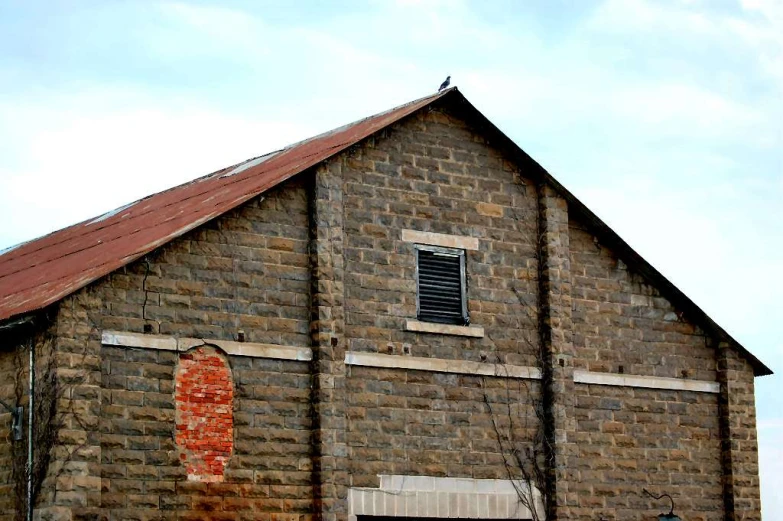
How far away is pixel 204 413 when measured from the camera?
70.1ft

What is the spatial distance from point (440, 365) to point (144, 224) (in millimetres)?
4977

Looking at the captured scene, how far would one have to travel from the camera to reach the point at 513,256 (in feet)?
82.0

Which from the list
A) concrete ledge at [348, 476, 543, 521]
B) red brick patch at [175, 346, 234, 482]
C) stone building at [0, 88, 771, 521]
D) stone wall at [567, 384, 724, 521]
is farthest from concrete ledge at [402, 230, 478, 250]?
red brick patch at [175, 346, 234, 482]

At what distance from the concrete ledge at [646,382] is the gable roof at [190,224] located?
901mm

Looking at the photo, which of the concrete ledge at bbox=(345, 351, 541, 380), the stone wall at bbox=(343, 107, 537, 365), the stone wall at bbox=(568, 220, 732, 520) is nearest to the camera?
the concrete ledge at bbox=(345, 351, 541, 380)

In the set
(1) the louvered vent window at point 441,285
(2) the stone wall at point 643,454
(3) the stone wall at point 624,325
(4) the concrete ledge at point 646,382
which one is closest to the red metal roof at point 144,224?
(1) the louvered vent window at point 441,285

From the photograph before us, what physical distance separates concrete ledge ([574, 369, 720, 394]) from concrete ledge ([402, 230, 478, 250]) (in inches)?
105

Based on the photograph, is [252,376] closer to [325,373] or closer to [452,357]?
[325,373]

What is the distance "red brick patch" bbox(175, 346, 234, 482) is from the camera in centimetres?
2117

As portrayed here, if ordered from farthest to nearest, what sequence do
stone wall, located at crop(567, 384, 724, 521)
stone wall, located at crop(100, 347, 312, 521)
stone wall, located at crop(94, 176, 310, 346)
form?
stone wall, located at crop(567, 384, 724, 521) → stone wall, located at crop(94, 176, 310, 346) → stone wall, located at crop(100, 347, 312, 521)

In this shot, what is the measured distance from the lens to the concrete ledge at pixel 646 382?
25203 mm

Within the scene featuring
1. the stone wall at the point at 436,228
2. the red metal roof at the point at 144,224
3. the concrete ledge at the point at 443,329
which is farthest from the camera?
the concrete ledge at the point at 443,329

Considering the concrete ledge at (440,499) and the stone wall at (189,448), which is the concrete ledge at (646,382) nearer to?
the concrete ledge at (440,499)

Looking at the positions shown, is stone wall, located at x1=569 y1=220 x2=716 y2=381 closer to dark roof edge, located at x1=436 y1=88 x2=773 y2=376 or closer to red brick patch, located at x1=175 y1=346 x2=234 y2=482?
dark roof edge, located at x1=436 y1=88 x2=773 y2=376
